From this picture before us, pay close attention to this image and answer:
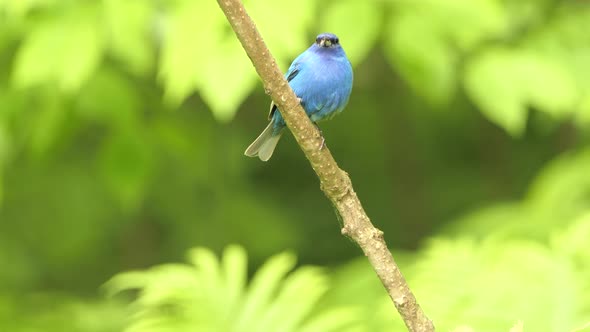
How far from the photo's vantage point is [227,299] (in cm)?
331

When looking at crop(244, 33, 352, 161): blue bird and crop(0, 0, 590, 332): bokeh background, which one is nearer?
crop(244, 33, 352, 161): blue bird

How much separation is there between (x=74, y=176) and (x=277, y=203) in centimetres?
119

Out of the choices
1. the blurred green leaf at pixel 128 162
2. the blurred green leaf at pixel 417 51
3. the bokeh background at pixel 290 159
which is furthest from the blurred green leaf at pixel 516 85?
the blurred green leaf at pixel 128 162

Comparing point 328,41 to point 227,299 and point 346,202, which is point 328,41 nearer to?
point 346,202

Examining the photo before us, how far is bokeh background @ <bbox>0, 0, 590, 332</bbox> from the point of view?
9.82 ft

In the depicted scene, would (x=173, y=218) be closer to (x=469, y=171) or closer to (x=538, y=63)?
(x=469, y=171)

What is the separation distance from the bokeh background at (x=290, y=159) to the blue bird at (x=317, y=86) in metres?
0.10

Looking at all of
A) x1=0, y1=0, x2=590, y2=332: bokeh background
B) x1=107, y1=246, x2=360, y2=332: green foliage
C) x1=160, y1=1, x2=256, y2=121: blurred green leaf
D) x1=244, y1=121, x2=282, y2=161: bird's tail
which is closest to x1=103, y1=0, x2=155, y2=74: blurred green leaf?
x1=0, y1=0, x2=590, y2=332: bokeh background

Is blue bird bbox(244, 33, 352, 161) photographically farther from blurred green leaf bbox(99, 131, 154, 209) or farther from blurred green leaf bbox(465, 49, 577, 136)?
blurred green leaf bbox(99, 131, 154, 209)

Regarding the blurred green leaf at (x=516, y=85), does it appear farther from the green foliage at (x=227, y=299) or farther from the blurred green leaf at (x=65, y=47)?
the blurred green leaf at (x=65, y=47)

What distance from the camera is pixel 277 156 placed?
203 inches

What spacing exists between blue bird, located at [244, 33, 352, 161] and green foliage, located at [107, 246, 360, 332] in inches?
28.4

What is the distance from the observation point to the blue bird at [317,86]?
8.11 ft

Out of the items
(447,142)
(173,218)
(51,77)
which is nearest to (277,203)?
(173,218)
